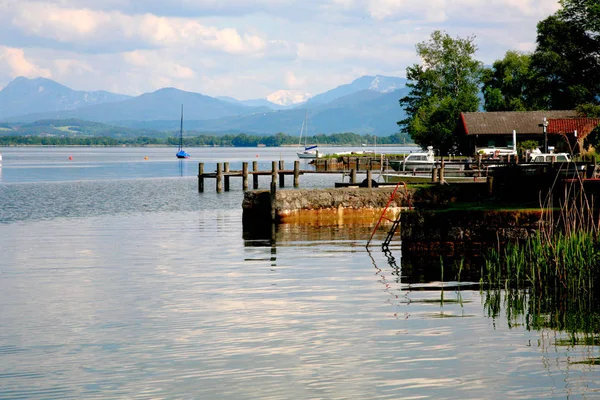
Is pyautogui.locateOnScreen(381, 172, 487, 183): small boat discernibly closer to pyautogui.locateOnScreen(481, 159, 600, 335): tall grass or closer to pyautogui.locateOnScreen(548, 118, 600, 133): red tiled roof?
pyautogui.locateOnScreen(481, 159, 600, 335): tall grass

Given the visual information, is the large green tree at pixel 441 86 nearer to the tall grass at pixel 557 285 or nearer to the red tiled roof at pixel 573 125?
the red tiled roof at pixel 573 125

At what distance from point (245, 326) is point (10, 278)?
874 cm

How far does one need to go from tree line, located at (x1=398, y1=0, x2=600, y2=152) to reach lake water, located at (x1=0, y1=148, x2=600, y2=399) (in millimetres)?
52364

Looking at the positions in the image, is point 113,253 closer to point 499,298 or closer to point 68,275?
point 68,275

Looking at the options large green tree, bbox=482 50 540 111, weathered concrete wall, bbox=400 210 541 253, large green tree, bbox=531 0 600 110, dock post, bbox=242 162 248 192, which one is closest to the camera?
weathered concrete wall, bbox=400 210 541 253

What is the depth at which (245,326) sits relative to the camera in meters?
15.4

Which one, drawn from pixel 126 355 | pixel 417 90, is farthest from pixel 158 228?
pixel 417 90

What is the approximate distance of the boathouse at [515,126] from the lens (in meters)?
79.7

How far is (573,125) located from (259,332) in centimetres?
6936

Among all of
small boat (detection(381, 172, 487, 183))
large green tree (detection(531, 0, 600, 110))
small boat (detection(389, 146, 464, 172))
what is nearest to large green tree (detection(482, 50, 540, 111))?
large green tree (detection(531, 0, 600, 110))

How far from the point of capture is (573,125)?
7906 cm

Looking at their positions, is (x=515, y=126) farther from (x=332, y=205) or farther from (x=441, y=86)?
(x=332, y=205)

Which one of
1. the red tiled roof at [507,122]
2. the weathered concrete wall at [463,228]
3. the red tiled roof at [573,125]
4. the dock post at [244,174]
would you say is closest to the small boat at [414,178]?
the dock post at [244,174]

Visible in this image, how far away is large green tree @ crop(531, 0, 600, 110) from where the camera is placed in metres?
77.9
